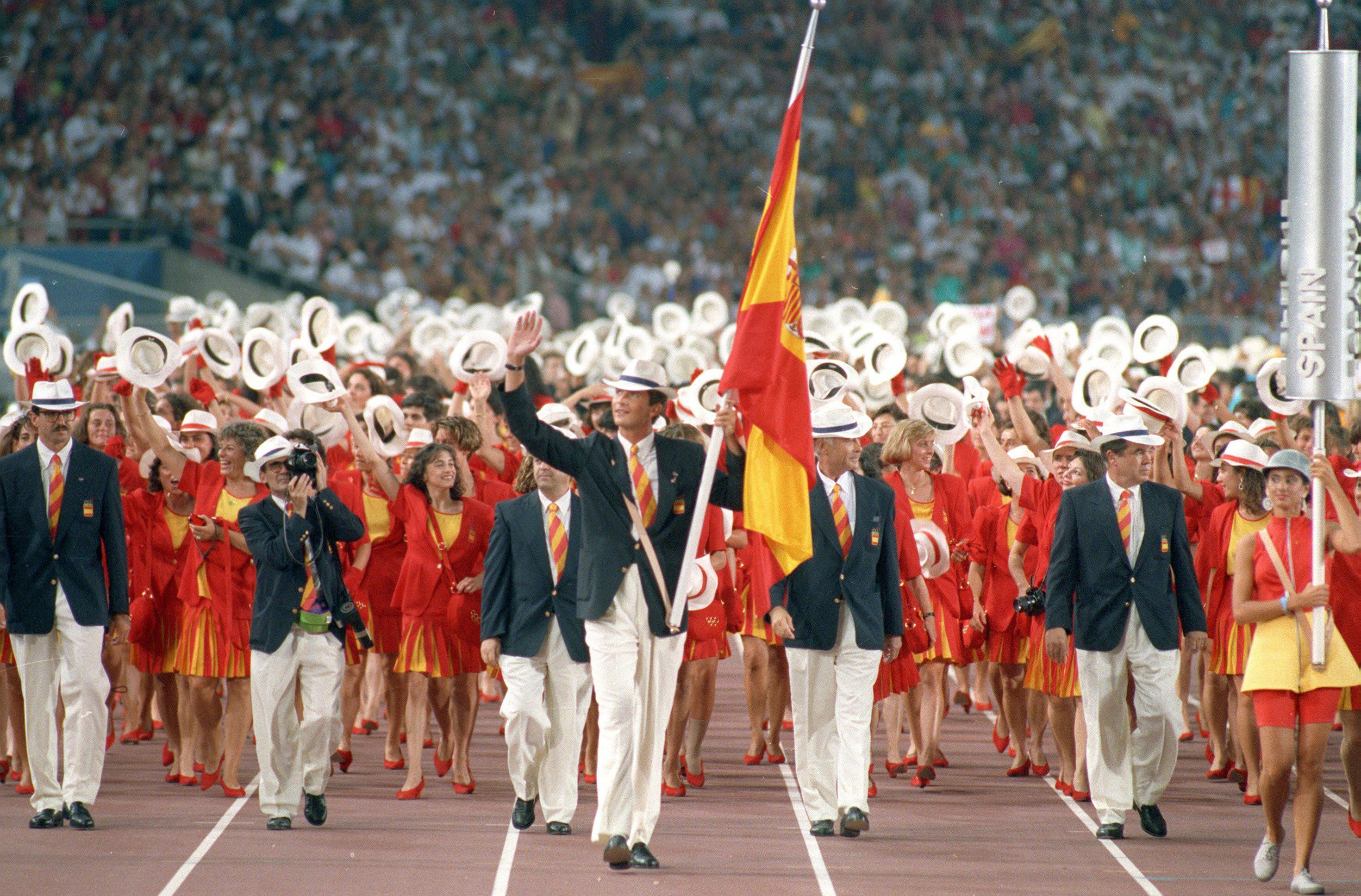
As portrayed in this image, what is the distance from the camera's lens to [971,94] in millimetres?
29656

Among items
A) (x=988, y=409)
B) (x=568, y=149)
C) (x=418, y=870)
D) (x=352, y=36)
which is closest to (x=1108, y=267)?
(x=568, y=149)

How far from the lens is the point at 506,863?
7.29 metres

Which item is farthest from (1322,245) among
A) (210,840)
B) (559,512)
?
(210,840)

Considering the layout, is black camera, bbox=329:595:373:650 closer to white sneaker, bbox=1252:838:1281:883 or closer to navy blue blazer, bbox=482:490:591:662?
navy blue blazer, bbox=482:490:591:662

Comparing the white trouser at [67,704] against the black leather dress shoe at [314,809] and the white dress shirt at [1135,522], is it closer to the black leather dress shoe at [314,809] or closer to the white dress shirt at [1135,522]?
the black leather dress shoe at [314,809]

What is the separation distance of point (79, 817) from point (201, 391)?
5132mm

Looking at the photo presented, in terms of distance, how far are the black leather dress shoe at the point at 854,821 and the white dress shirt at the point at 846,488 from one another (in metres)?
1.23

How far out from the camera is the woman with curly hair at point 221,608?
8.67 meters

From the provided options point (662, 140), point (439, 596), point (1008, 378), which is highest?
point (662, 140)

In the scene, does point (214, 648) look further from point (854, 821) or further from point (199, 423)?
point (854, 821)

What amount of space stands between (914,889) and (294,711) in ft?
9.45

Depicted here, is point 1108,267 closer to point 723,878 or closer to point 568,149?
point 568,149

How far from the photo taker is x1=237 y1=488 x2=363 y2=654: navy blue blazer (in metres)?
7.91

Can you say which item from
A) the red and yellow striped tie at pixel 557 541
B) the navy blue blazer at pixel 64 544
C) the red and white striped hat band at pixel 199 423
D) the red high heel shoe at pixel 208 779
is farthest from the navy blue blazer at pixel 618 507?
the red and white striped hat band at pixel 199 423
